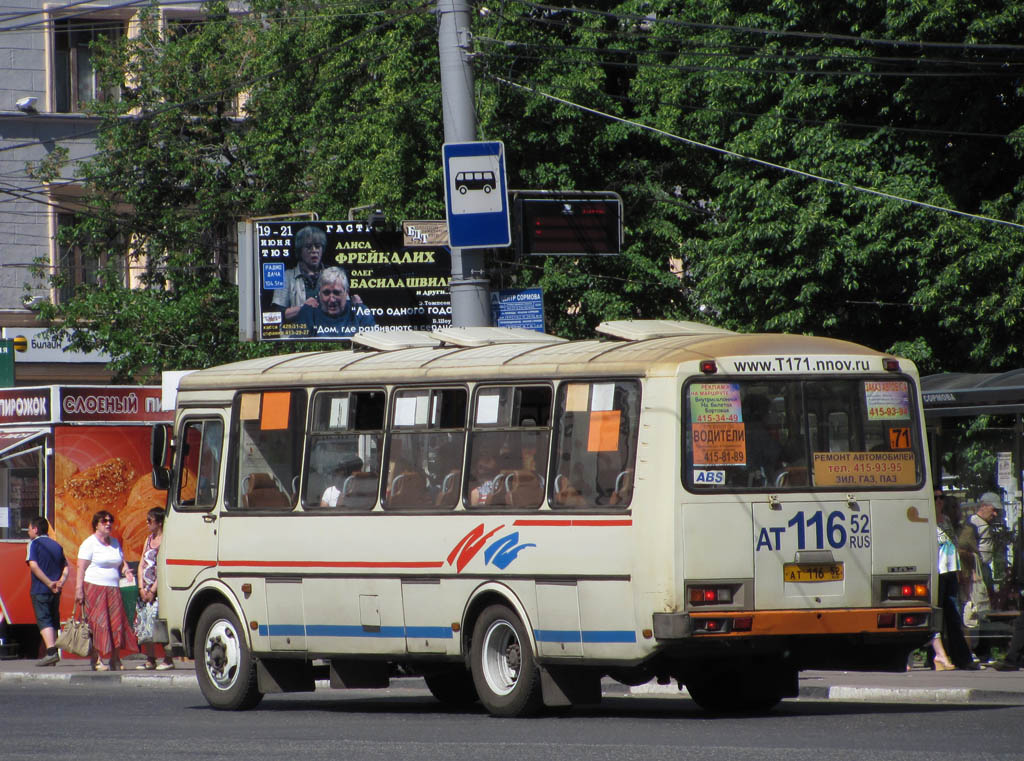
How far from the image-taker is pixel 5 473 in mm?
23781

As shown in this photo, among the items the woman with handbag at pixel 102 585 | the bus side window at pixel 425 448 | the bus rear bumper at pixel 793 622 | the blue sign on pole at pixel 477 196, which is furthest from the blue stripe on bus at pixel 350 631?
the woman with handbag at pixel 102 585

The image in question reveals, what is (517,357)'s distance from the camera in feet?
44.7

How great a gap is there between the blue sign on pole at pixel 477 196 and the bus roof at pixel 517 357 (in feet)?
8.77

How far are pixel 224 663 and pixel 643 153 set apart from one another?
60.8 feet

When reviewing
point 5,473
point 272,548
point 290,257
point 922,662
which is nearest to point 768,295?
point 290,257

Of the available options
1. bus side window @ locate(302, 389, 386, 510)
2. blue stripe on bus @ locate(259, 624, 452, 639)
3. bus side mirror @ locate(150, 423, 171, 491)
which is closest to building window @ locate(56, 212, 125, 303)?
bus side mirror @ locate(150, 423, 171, 491)

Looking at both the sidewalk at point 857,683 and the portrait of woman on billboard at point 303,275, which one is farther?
the portrait of woman on billboard at point 303,275

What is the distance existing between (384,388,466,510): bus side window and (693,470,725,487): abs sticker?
2.02m

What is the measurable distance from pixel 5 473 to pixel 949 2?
1292 cm

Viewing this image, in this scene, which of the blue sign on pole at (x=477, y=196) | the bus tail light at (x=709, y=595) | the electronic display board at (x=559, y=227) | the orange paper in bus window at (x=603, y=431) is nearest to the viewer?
the bus tail light at (x=709, y=595)

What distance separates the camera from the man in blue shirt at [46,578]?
22047mm

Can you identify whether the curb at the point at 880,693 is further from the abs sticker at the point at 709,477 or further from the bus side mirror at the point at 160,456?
the bus side mirror at the point at 160,456

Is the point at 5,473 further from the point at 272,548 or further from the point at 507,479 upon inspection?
the point at 507,479

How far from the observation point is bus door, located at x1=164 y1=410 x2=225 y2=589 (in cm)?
1526
